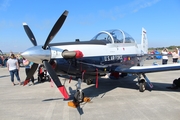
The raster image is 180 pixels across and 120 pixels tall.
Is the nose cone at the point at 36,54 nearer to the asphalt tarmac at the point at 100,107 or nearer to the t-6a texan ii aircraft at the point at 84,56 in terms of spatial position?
the t-6a texan ii aircraft at the point at 84,56

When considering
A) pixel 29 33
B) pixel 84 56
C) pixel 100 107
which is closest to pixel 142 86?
pixel 100 107

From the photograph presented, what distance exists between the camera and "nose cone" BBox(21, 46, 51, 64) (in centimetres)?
482

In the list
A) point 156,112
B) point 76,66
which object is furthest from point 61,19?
point 156,112

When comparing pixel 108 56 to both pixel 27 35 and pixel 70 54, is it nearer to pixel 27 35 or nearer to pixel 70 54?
pixel 70 54

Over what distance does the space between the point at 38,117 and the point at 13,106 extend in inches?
56.9

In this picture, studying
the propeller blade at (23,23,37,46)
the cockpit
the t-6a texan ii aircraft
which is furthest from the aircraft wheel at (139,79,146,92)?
the propeller blade at (23,23,37,46)

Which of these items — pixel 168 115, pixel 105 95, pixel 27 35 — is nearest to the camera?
pixel 168 115

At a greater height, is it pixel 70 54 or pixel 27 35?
pixel 27 35

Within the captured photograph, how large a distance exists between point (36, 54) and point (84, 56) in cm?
159

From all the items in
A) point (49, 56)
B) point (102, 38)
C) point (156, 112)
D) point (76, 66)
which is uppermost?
point (102, 38)

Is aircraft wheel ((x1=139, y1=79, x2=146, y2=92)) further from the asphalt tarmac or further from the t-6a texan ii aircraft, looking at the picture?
the asphalt tarmac

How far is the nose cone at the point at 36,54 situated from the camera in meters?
4.82

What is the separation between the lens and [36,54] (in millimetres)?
4816

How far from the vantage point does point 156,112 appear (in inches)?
185
